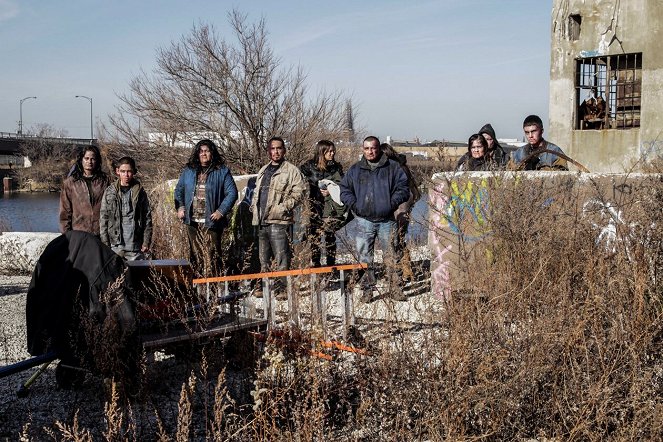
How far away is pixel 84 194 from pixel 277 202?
1.95m

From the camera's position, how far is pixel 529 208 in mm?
5453

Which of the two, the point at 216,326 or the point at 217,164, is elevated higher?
the point at 217,164

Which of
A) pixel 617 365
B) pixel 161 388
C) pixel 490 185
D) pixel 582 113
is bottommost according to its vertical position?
pixel 161 388

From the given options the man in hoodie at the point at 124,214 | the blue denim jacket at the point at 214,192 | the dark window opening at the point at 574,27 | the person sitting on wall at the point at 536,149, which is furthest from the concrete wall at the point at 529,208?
the dark window opening at the point at 574,27

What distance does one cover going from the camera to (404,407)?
3941 millimetres

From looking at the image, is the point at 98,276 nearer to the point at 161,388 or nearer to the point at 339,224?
the point at 161,388

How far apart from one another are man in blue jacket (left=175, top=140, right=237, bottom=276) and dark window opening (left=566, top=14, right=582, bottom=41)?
794cm

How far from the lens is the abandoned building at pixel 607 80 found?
1304cm

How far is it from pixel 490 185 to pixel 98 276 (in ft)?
9.81

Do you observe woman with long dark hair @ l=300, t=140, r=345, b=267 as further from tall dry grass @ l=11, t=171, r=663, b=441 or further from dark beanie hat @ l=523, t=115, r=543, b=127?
tall dry grass @ l=11, t=171, r=663, b=441

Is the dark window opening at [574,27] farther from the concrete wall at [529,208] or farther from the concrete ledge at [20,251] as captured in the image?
the concrete ledge at [20,251]

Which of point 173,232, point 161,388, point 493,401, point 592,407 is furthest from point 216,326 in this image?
point 173,232

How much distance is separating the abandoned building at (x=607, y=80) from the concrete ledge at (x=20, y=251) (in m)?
8.73

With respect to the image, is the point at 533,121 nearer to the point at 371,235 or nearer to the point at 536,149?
the point at 536,149
